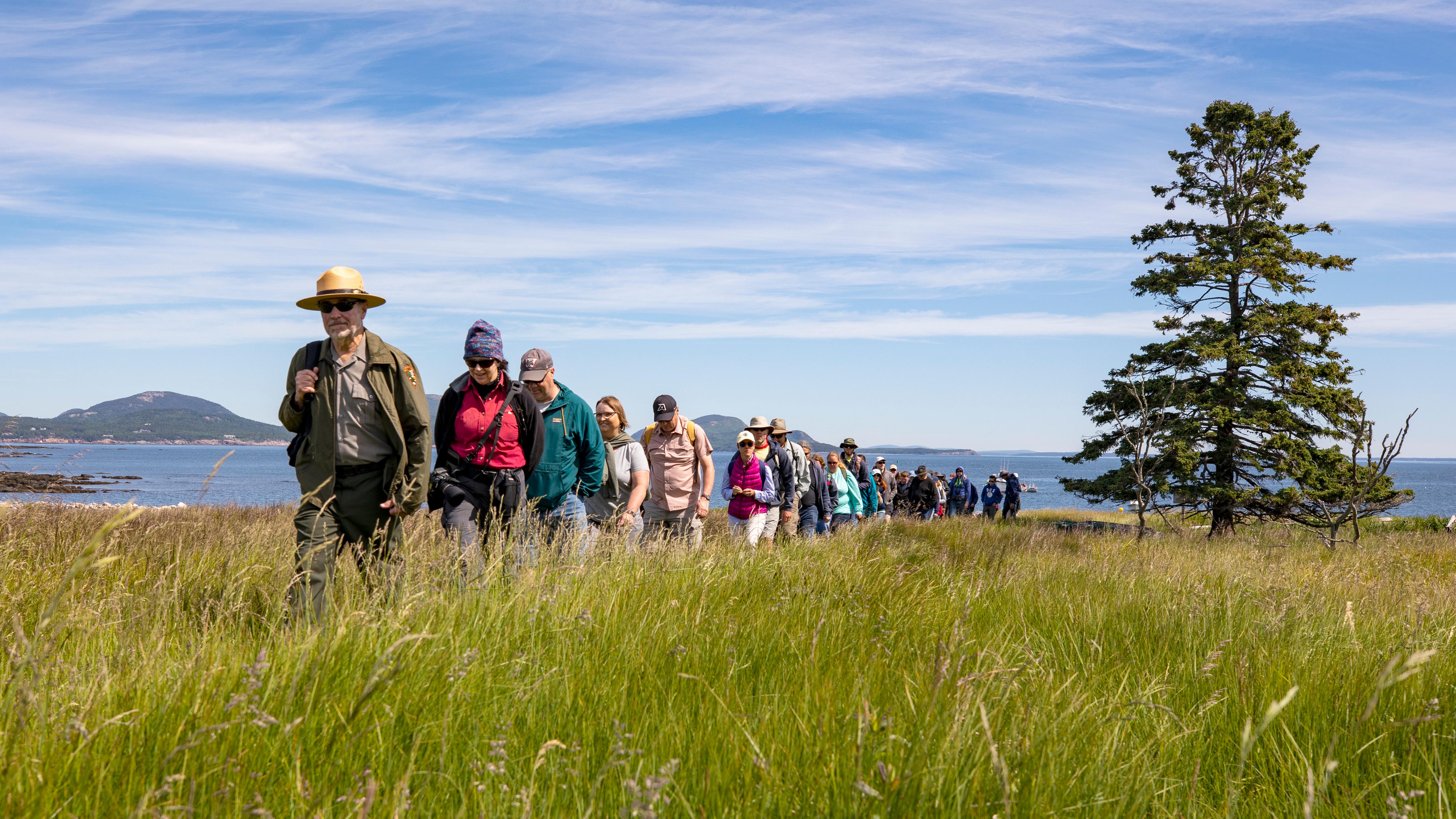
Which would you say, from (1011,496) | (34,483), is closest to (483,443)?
(34,483)

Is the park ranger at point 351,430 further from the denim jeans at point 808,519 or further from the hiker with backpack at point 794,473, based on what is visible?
the denim jeans at point 808,519

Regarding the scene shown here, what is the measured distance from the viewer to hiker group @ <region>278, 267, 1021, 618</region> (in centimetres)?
508

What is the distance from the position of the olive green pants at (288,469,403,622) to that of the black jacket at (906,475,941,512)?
19.0m

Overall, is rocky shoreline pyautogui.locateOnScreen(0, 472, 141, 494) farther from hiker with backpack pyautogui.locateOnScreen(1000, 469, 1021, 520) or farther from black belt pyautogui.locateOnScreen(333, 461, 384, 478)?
hiker with backpack pyautogui.locateOnScreen(1000, 469, 1021, 520)

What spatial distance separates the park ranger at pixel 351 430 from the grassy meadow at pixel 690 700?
1.10 feet

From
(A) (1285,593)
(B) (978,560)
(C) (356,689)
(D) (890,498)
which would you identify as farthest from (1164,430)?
(C) (356,689)

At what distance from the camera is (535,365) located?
22.8 feet

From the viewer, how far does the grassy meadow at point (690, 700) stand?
6.96 ft

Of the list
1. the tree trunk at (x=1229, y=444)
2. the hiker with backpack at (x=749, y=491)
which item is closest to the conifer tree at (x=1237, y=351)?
the tree trunk at (x=1229, y=444)

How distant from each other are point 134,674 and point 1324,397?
2260 centimetres

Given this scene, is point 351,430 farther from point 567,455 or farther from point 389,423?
point 567,455

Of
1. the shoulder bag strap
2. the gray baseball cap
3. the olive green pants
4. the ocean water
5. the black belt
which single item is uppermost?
the gray baseball cap

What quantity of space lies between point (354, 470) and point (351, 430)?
0.76ft

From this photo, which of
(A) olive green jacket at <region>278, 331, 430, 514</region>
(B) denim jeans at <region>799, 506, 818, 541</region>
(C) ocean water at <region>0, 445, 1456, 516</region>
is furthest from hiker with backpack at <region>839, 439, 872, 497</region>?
(A) olive green jacket at <region>278, 331, 430, 514</region>
